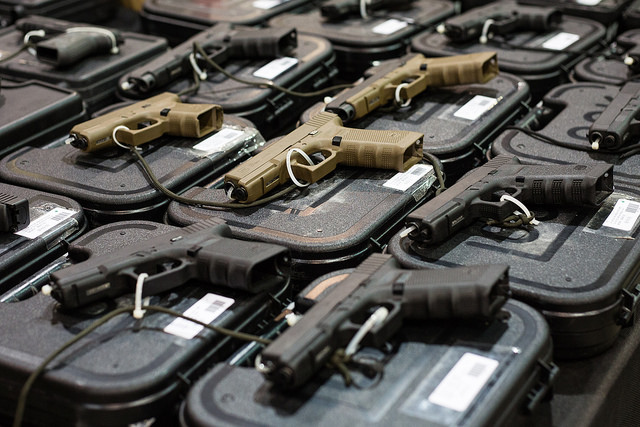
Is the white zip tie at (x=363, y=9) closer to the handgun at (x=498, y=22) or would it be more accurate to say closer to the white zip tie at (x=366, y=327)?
the handgun at (x=498, y=22)

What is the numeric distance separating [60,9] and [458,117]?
2682 mm

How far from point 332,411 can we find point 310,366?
103 millimetres


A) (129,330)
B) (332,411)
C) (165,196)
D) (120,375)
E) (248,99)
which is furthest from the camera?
(248,99)

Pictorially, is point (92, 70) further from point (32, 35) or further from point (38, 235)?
point (38, 235)

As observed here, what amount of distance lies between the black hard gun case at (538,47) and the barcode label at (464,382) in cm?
197

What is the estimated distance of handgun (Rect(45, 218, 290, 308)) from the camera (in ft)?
6.73

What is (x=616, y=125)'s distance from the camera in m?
2.73

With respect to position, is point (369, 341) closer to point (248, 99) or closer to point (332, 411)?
point (332, 411)

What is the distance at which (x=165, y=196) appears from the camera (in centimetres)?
271

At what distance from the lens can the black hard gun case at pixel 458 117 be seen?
9.52 ft

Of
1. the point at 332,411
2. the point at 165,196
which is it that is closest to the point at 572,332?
the point at 332,411

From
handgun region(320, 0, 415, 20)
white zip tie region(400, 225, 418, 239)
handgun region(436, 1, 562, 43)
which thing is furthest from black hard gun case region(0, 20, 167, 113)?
white zip tie region(400, 225, 418, 239)

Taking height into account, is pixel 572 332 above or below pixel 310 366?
below

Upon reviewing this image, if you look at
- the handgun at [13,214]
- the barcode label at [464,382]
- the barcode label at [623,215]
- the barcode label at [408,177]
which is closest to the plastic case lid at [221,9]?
the barcode label at [408,177]
